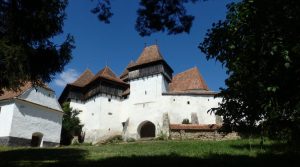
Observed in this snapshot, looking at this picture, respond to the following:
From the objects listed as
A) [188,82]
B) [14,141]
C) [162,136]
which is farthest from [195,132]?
[14,141]

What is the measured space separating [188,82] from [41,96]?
16953 mm

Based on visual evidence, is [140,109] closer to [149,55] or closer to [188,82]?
[188,82]

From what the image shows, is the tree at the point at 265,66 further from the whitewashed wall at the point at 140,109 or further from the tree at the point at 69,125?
the tree at the point at 69,125

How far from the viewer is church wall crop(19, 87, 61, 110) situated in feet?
104

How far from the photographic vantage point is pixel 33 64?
445 inches

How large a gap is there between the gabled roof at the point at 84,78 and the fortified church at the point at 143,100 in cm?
79

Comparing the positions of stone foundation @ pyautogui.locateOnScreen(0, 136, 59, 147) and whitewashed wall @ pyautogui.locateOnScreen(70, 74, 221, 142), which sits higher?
whitewashed wall @ pyautogui.locateOnScreen(70, 74, 221, 142)

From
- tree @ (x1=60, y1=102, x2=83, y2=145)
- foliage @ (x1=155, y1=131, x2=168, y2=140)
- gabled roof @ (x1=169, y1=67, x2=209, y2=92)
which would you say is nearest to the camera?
foliage @ (x1=155, y1=131, x2=168, y2=140)

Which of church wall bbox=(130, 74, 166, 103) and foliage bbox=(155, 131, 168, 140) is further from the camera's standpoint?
church wall bbox=(130, 74, 166, 103)

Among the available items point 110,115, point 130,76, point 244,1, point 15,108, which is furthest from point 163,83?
point 244,1

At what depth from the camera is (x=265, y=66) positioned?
273 inches

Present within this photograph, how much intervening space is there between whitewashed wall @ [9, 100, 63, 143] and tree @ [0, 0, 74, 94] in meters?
20.3

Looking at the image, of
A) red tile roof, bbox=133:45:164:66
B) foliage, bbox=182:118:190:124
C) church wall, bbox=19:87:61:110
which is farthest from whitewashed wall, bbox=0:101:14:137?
foliage, bbox=182:118:190:124

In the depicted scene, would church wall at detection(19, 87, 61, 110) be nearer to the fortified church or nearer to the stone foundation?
the stone foundation
